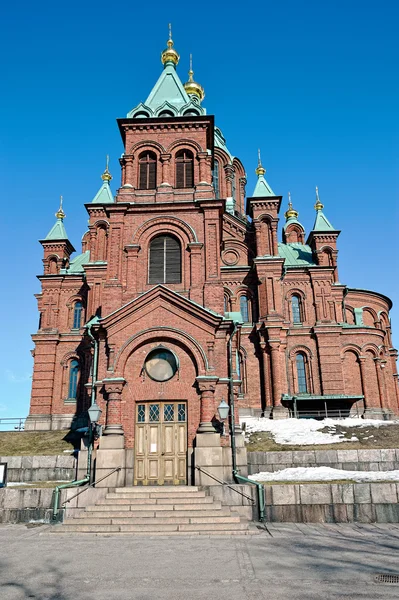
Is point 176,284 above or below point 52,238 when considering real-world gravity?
below

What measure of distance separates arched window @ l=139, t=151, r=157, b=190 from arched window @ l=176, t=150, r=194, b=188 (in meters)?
1.09

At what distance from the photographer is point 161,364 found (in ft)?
57.6

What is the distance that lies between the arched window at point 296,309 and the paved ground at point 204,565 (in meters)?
23.3

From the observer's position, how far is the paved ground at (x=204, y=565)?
7.23m

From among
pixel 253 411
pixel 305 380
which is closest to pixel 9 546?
pixel 253 411

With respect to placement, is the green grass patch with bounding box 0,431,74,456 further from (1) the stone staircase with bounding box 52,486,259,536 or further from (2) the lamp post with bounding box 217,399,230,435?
(2) the lamp post with bounding box 217,399,230,435

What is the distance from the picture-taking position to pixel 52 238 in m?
38.1

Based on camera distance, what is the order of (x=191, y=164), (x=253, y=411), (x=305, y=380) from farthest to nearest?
(x=305, y=380), (x=253, y=411), (x=191, y=164)

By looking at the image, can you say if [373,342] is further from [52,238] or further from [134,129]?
[52,238]

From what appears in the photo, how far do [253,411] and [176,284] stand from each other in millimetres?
14831

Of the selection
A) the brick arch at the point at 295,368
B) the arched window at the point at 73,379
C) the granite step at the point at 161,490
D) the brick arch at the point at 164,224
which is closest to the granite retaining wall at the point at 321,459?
the granite step at the point at 161,490

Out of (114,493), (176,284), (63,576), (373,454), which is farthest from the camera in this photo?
(176,284)

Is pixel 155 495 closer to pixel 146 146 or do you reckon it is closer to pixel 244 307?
pixel 146 146

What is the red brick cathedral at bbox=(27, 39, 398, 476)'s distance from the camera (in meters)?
17.3
